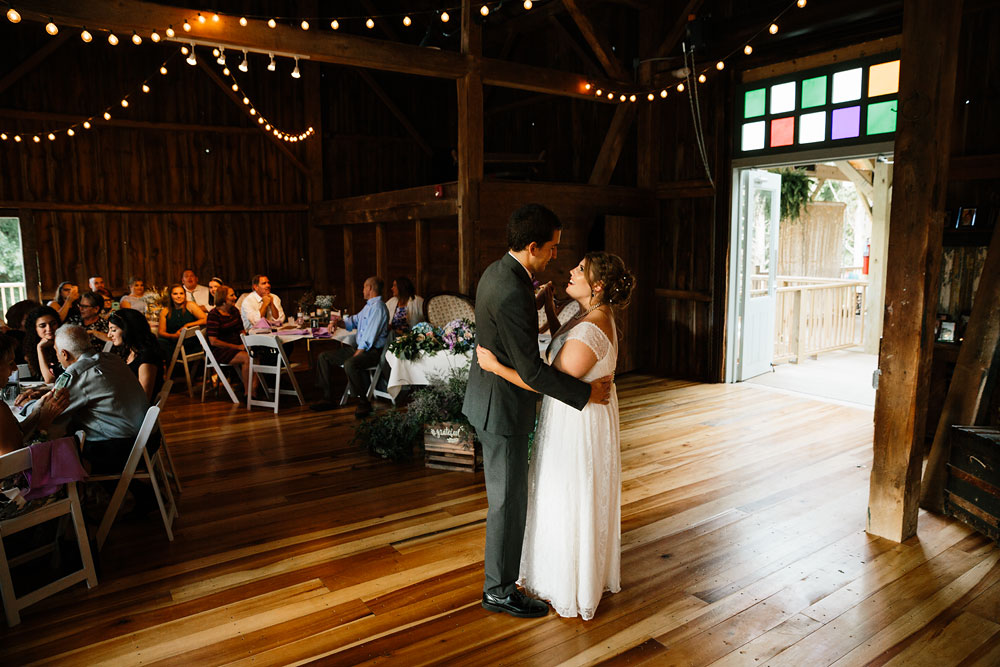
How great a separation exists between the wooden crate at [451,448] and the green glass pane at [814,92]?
516 centimetres

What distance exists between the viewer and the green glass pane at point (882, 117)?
21.4ft

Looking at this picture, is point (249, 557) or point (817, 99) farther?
point (817, 99)

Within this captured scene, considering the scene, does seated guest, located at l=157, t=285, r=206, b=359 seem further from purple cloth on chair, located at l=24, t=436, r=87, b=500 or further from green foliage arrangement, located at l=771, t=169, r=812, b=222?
green foliage arrangement, located at l=771, t=169, r=812, b=222

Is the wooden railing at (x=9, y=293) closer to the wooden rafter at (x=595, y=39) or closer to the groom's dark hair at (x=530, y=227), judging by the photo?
the wooden rafter at (x=595, y=39)

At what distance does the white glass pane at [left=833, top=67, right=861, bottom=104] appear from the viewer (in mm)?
6812

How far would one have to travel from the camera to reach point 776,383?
27.3 ft

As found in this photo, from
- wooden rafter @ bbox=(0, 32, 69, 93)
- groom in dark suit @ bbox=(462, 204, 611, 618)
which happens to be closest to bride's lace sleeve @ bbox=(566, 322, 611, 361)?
groom in dark suit @ bbox=(462, 204, 611, 618)

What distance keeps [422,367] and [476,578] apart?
9.68ft

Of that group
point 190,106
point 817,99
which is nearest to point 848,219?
point 817,99

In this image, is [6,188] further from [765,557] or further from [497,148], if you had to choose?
[765,557]

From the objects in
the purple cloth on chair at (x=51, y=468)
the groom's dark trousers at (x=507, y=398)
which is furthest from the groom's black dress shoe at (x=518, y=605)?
the purple cloth on chair at (x=51, y=468)

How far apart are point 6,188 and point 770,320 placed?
1078cm

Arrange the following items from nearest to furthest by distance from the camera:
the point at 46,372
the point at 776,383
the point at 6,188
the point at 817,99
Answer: the point at 46,372, the point at 817,99, the point at 776,383, the point at 6,188

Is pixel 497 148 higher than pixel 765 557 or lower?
higher
